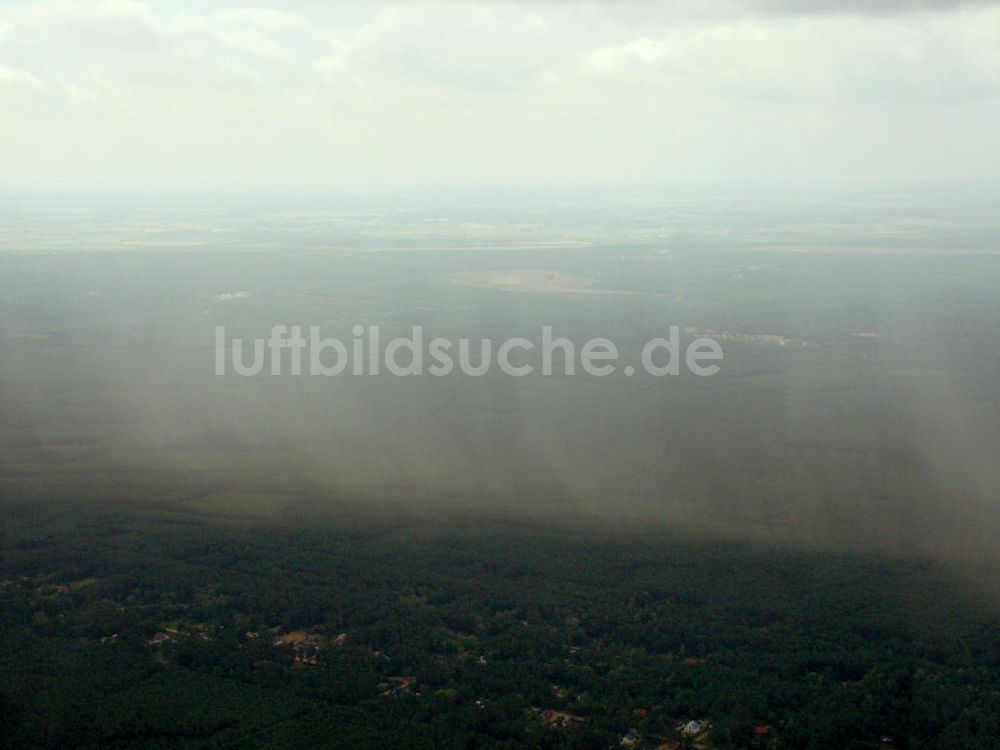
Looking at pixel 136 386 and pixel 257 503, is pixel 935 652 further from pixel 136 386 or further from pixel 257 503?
pixel 136 386

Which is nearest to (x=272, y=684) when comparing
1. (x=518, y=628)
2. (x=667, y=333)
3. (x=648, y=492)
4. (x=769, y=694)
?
(x=518, y=628)

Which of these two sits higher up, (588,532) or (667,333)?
(667,333)

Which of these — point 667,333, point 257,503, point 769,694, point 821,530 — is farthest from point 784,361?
point 769,694

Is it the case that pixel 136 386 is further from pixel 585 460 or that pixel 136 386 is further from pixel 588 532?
pixel 588 532

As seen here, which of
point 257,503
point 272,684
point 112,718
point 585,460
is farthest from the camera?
point 585,460

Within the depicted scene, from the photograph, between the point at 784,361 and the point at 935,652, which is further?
the point at 784,361

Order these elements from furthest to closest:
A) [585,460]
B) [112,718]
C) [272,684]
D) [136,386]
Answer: [136,386] < [585,460] < [272,684] < [112,718]
